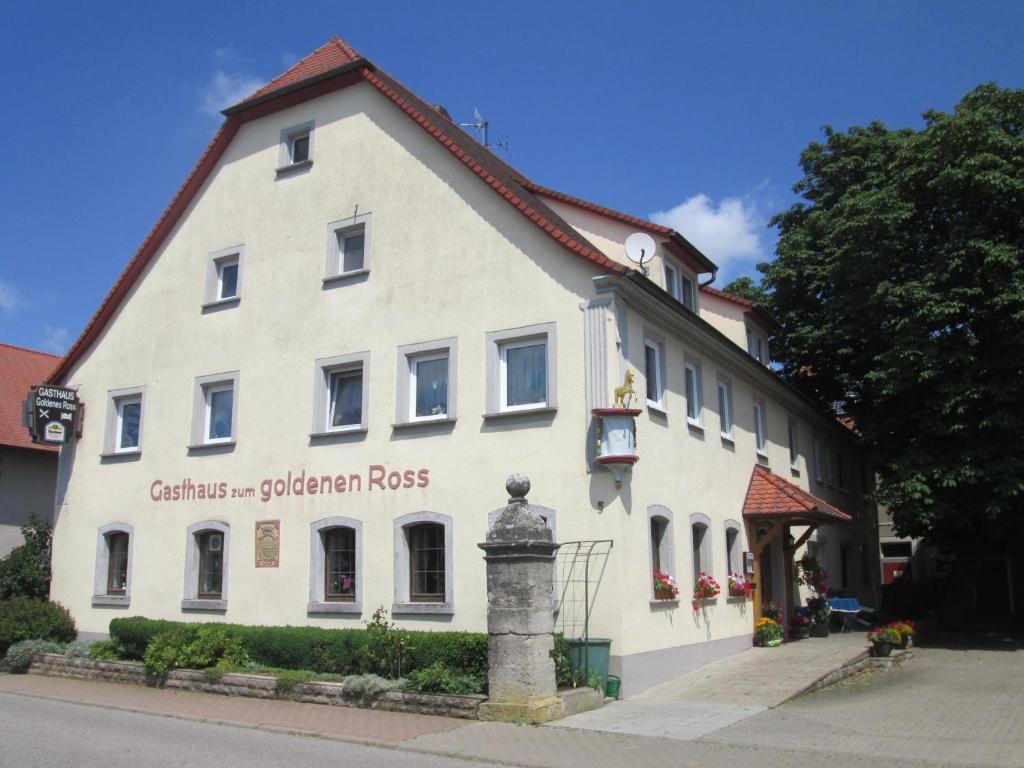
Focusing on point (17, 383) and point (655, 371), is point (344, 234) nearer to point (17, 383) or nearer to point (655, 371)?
point (655, 371)

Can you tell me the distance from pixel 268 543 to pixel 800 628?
11.7 m

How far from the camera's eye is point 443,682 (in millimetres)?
12250

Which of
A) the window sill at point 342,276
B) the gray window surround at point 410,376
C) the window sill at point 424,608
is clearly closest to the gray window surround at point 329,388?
the gray window surround at point 410,376

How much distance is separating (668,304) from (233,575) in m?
9.18

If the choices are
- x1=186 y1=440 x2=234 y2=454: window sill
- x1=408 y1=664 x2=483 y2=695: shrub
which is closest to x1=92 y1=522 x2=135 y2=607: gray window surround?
x1=186 y1=440 x2=234 y2=454: window sill

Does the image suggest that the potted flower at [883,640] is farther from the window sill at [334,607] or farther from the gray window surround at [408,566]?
the window sill at [334,607]

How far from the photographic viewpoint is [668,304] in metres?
15.1

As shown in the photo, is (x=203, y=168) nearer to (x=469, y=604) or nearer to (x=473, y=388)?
(x=473, y=388)

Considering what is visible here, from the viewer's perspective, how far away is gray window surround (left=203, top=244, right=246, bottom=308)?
1842cm

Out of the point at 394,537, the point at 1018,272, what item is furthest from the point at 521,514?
the point at 1018,272

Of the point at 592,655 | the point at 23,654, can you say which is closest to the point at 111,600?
the point at 23,654

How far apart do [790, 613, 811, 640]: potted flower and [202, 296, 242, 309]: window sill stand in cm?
1377

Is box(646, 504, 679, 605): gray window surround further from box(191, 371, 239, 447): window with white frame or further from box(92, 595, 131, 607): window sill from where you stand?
box(92, 595, 131, 607): window sill

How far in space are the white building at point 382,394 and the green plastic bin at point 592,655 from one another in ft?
0.67
